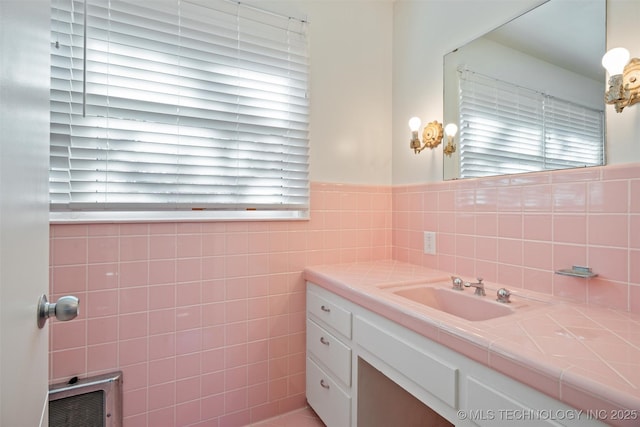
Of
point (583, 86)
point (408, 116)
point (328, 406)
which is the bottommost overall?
point (328, 406)

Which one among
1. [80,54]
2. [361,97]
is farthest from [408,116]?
[80,54]

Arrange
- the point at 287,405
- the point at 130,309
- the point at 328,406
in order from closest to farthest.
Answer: the point at 130,309
the point at 328,406
the point at 287,405

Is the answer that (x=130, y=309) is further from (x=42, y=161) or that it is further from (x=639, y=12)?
(x=639, y=12)

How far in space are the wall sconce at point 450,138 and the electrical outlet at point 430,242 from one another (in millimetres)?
462

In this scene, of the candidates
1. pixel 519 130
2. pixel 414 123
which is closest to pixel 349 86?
pixel 414 123

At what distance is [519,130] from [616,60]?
1.30 ft

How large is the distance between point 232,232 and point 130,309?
584 mm

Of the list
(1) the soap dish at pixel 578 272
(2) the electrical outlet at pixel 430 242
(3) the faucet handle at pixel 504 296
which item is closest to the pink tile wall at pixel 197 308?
(2) the electrical outlet at pixel 430 242

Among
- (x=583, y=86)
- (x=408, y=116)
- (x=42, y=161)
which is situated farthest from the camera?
(x=408, y=116)

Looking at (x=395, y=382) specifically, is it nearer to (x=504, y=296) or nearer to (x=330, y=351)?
(x=330, y=351)

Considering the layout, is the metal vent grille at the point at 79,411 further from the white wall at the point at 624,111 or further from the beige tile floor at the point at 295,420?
the white wall at the point at 624,111

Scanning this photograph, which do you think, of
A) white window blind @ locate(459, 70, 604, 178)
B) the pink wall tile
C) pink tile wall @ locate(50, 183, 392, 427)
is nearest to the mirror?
white window blind @ locate(459, 70, 604, 178)

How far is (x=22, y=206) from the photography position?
51 cm

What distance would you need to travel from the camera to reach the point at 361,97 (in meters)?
2.00
